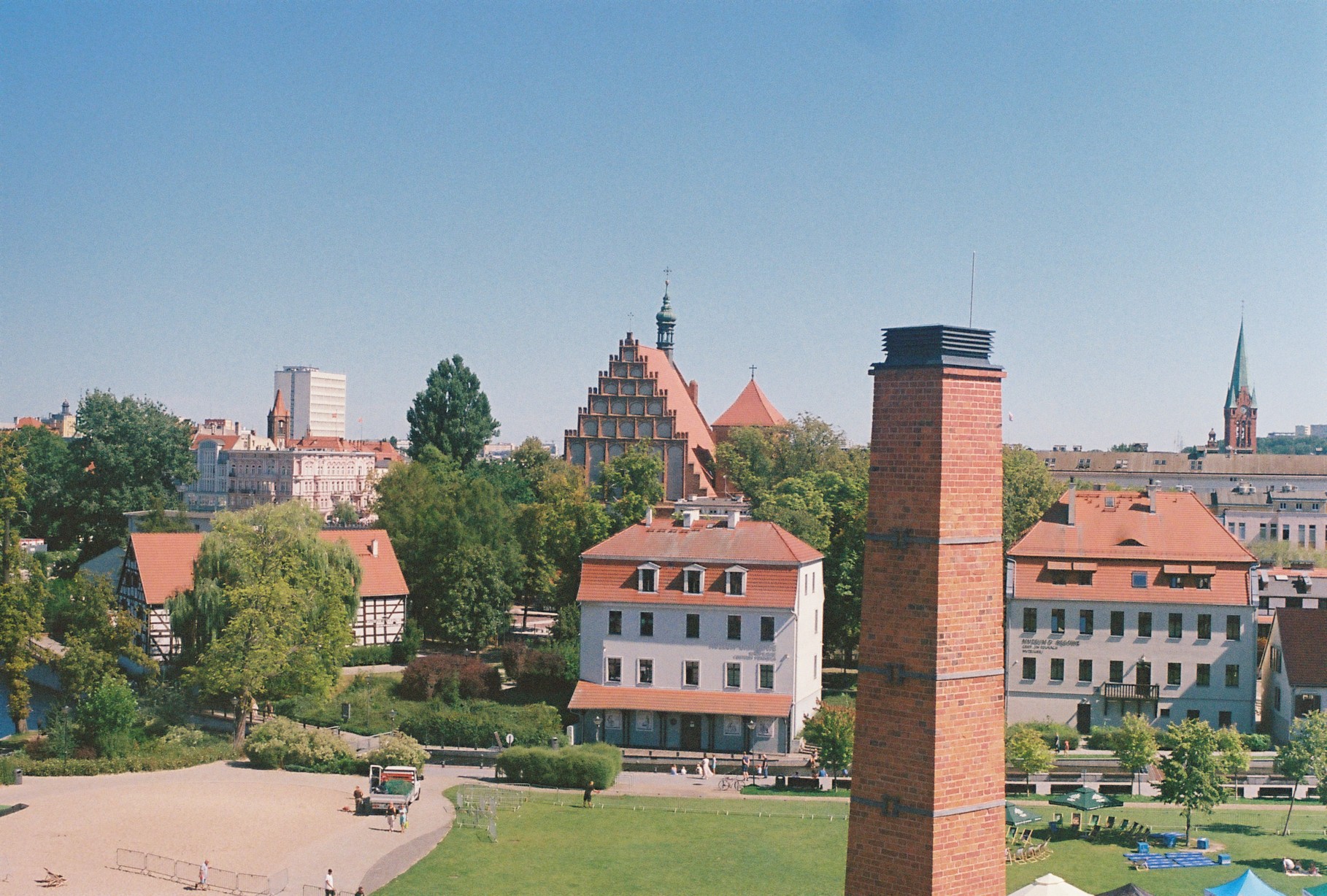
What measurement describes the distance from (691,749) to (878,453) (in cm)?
3133

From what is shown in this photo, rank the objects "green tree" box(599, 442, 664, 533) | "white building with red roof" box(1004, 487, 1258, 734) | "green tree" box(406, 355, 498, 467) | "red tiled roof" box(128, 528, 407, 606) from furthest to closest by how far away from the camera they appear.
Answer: "green tree" box(406, 355, 498, 467) < "green tree" box(599, 442, 664, 533) < "red tiled roof" box(128, 528, 407, 606) < "white building with red roof" box(1004, 487, 1258, 734)

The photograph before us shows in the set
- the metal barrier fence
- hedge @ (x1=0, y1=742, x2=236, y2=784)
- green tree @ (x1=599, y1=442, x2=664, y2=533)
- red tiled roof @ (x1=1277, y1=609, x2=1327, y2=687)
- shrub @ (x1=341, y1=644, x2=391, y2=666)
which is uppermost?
green tree @ (x1=599, y1=442, x2=664, y2=533)

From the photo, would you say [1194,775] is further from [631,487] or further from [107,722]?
[631,487]

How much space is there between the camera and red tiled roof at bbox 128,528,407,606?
50281 millimetres

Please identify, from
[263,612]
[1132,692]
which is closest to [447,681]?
[263,612]

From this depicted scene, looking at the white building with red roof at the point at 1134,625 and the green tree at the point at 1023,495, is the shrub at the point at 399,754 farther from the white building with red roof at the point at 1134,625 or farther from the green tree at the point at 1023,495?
the green tree at the point at 1023,495

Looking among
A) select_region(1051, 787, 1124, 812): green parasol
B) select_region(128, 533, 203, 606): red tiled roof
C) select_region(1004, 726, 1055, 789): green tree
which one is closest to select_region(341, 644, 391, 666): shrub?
select_region(128, 533, 203, 606): red tiled roof

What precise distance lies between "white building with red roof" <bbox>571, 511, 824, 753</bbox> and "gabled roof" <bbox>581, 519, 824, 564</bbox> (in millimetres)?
53

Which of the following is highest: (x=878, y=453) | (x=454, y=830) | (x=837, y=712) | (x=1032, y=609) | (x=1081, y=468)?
(x=1081, y=468)

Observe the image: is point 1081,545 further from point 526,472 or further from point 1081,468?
point 1081,468

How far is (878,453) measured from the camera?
44.5 feet

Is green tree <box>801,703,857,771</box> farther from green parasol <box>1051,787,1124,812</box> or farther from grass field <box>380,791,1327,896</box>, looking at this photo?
green parasol <box>1051,787,1124,812</box>

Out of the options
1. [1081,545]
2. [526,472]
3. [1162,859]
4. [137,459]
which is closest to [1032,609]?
[1081,545]

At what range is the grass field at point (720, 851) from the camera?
27.8 meters
